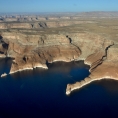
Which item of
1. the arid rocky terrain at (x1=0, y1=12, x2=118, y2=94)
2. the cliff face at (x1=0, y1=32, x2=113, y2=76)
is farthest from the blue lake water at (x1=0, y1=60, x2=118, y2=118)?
the cliff face at (x1=0, y1=32, x2=113, y2=76)

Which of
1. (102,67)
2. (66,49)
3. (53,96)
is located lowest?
(53,96)

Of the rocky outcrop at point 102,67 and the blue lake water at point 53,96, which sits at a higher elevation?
the rocky outcrop at point 102,67

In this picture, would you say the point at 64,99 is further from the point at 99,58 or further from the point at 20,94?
the point at 99,58

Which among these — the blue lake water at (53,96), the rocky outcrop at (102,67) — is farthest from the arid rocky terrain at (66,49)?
the blue lake water at (53,96)

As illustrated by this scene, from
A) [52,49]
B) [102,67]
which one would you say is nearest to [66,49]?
[52,49]

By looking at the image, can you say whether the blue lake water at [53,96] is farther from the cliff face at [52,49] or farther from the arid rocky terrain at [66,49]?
the cliff face at [52,49]

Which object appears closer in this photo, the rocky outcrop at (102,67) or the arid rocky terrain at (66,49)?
the rocky outcrop at (102,67)

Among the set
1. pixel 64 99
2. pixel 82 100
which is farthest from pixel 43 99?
pixel 82 100

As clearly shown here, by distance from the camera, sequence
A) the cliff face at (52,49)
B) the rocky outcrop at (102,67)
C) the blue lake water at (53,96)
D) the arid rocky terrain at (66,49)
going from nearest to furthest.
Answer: the blue lake water at (53,96)
the rocky outcrop at (102,67)
the arid rocky terrain at (66,49)
the cliff face at (52,49)

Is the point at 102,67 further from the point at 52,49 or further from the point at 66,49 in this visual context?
the point at 52,49
